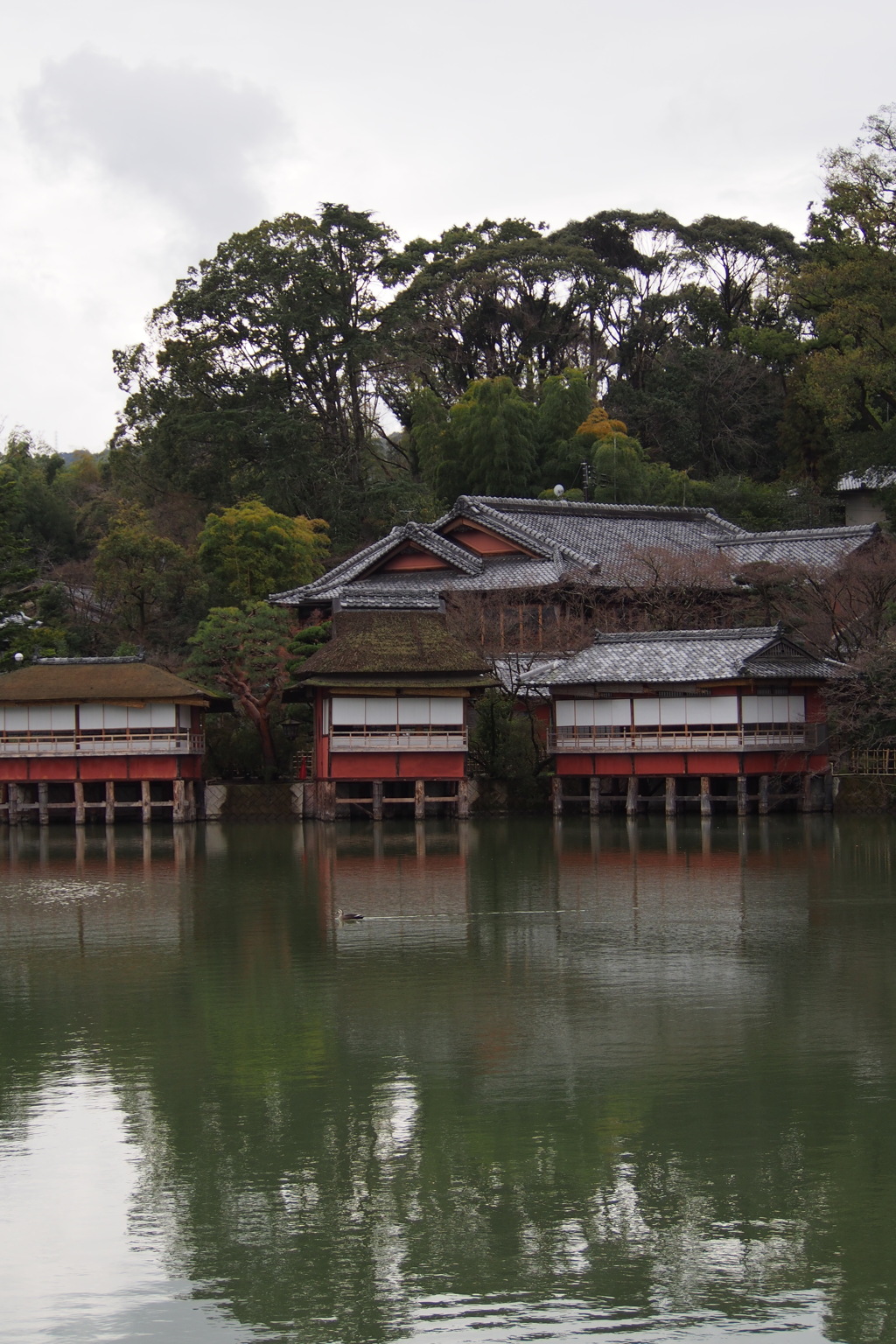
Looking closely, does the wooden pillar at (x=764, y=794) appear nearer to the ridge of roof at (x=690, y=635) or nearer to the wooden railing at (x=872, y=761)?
the wooden railing at (x=872, y=761)

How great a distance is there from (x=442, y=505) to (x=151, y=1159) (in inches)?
1768

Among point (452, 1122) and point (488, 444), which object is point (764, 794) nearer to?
point (488, 444)

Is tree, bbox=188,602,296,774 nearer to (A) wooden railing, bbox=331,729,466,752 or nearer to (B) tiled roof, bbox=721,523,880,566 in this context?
(A) wooden railing, bbox=331,729,466,752

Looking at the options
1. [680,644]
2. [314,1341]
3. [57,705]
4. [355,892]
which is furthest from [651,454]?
[314,1341]

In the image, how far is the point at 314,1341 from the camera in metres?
8.32

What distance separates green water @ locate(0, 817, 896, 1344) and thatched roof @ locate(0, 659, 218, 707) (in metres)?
14.8

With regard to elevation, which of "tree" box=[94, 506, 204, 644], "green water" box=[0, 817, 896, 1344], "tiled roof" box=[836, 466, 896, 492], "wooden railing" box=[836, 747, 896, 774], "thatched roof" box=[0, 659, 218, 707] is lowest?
"green water" box=[0, 817, 896, 1344]

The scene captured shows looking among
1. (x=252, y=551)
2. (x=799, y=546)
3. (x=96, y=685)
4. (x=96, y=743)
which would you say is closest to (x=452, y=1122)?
(x=96, y=685)

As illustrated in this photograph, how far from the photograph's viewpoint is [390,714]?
3781cm

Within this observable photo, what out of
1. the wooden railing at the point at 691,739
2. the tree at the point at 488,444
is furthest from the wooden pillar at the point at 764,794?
the tree at the point at 488,444

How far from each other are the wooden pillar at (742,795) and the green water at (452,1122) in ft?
46.4

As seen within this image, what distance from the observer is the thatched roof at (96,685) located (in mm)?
36875

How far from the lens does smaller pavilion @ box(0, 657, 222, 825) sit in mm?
37062

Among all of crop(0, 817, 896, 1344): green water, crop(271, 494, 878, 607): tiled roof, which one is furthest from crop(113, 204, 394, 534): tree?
crop(0, 817, 896, 1344): green water
